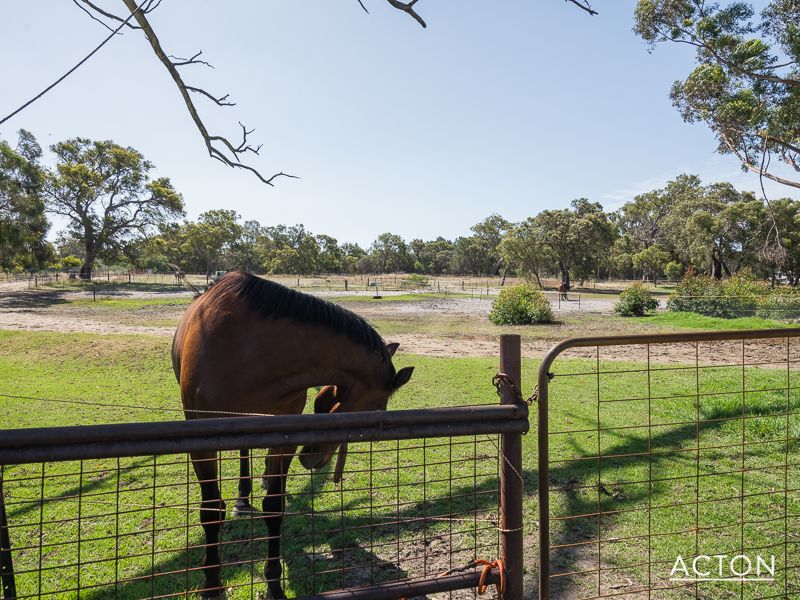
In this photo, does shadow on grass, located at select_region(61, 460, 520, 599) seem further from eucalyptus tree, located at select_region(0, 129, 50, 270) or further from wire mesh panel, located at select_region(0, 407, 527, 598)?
eucalyptus tree, located at select_region(0, 129, 50, 270)

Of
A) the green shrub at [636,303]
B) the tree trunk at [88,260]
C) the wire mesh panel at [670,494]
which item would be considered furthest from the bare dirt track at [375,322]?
the tree trunk at [88,260]

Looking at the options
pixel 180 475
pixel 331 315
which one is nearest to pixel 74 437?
pixel 331 315

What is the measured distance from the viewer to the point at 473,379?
9156 mm

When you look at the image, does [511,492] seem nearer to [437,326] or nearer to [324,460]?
[324,460]

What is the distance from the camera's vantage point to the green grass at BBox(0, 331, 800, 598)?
2.93 meters

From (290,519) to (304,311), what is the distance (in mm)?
1893

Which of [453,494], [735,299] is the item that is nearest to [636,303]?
[735,299]

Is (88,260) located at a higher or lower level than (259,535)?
higher

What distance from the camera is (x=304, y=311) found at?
123 inches

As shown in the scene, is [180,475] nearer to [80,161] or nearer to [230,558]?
[230,558]

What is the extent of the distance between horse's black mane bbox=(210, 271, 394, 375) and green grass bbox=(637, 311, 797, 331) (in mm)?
16218

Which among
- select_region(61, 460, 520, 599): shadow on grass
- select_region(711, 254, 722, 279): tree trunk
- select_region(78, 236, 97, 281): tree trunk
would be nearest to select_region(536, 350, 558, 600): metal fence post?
select_region(61, 460, 520, 599): shadow on grass

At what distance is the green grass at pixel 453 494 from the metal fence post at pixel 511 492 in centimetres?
17

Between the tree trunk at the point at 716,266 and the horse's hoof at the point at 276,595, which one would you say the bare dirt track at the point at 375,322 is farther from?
the tree trunk at the point at 716,266
